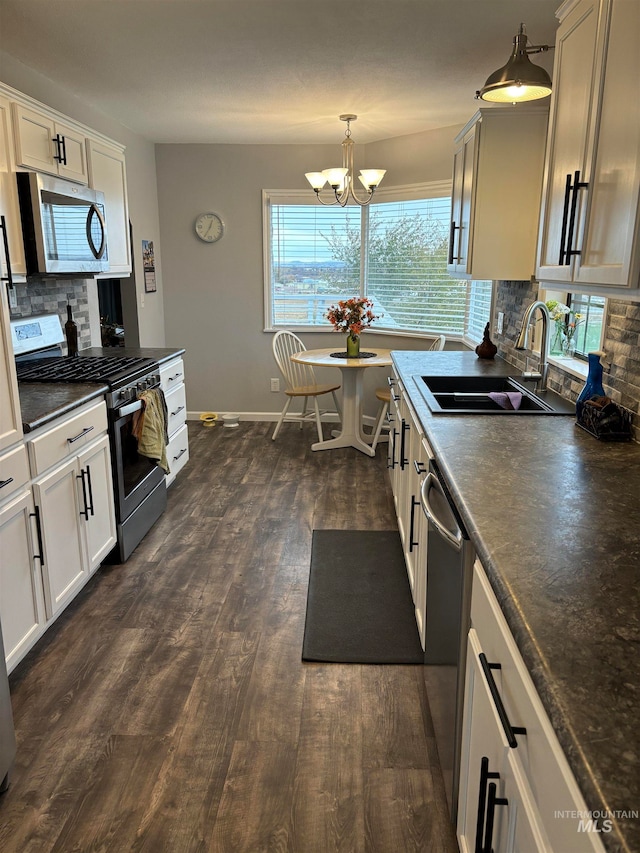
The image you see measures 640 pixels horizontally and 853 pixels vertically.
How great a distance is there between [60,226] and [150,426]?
1.07 meters

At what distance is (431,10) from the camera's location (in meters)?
2.59

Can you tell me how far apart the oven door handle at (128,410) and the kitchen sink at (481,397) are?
1416 millimetres

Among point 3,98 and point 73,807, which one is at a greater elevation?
point 3,98

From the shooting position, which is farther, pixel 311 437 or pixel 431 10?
pixel 311 437

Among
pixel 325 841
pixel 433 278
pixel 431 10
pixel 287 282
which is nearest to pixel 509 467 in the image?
pixel 325 841

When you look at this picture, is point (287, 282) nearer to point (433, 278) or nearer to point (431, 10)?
point (433, 278)

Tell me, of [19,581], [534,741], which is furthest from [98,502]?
[534,741]

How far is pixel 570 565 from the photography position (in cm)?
116

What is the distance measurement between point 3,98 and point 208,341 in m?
3.36

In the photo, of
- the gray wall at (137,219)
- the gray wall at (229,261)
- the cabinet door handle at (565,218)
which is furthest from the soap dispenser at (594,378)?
the gray wall at (229,261)

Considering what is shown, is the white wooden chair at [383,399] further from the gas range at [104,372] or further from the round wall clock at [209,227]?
the round wall clock at [209,227]

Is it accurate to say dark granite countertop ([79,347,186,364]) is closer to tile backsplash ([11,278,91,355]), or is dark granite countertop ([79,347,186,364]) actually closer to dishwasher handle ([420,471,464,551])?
tile backsplash ([11,278,91,355])

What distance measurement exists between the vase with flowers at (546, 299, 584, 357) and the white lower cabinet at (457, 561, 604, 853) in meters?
1.87

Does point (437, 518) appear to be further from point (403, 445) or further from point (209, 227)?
point (209, 227)
